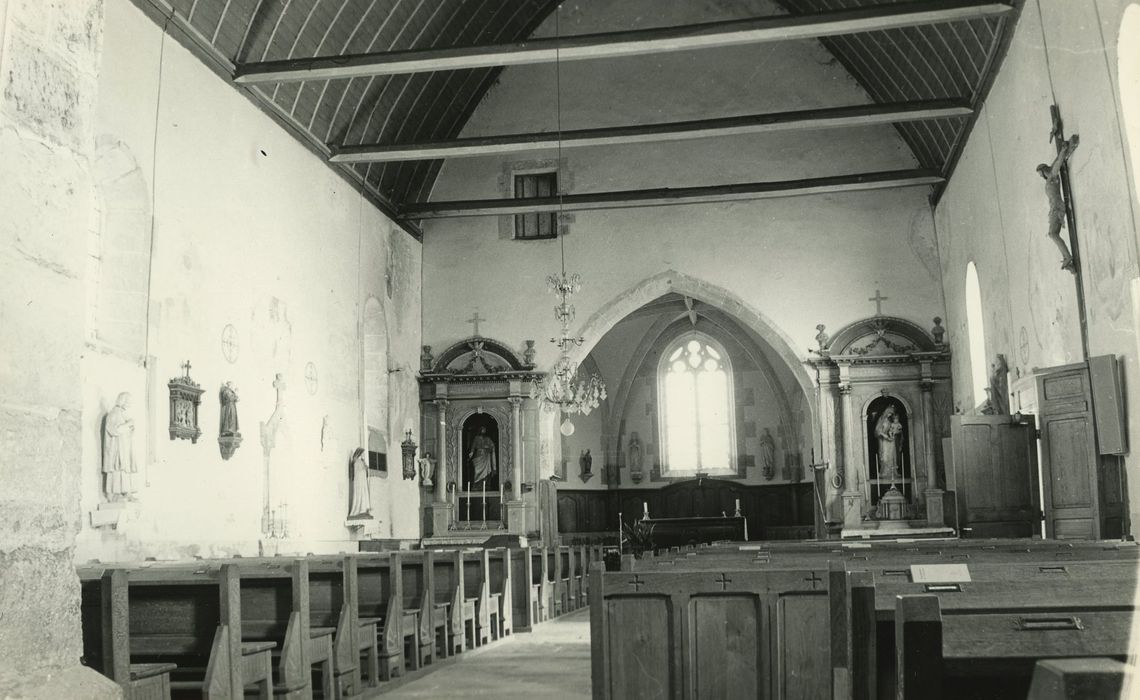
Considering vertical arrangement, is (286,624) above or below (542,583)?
above

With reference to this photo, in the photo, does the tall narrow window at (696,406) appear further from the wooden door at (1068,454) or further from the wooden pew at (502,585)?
the wooden door at (1068,454)

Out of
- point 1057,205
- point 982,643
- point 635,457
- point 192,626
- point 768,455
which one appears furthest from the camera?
point 635,457

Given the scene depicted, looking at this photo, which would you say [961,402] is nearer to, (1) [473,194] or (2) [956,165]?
(2) [956,165]

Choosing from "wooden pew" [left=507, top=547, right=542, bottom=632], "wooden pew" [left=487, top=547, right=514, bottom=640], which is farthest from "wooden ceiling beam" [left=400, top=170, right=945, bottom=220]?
"wooden pew" [left=487, top=547, right=514, bottom=640]

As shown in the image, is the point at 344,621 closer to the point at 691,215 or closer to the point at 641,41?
the point at 641,41

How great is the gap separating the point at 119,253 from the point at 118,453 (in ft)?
6.57

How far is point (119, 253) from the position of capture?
35.3 feet

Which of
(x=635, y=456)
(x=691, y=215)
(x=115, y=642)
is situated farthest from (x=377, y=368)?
(x=115, y=642)

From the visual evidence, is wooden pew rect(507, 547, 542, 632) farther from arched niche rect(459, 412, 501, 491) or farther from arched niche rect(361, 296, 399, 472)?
arched niche rect(459, 412, 501, 491)

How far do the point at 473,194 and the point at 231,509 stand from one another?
8.39 meters

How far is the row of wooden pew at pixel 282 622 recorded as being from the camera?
15.7 ft

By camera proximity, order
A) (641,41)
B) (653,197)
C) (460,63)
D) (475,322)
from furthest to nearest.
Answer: (475,322) < (653,197) < (460,63) < (641,41)

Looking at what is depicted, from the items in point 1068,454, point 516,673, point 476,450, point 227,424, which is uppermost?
point 227,424

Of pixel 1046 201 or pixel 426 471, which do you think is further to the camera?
pixel 426 471
